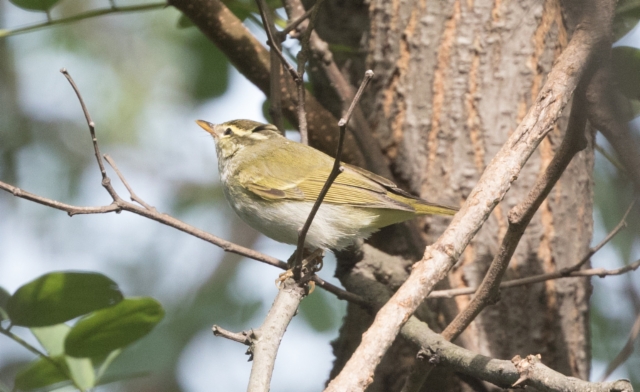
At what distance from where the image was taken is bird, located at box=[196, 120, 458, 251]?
309 centimetres

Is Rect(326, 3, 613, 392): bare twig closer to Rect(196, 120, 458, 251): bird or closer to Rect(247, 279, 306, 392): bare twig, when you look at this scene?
Rect(247, 279, 306, 392): bare twig

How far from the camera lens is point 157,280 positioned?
8070mm

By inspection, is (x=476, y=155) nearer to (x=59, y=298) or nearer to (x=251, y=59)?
(x=251, y=59)

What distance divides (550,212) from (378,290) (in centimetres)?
94

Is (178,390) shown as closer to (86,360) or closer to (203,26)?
(86,360)

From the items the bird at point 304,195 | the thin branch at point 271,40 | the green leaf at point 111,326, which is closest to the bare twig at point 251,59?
the bird at point 304,195

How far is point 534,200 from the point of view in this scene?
6.45 feet

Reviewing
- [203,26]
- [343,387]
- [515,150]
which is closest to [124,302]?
[203,26]

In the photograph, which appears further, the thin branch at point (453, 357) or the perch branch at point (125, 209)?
the perch branch at point (125, 209)

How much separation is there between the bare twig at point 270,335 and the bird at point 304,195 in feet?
2.51

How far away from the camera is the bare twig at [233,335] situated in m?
1.85

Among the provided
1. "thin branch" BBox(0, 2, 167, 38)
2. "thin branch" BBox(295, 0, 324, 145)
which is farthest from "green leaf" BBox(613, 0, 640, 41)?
"thin branch" BBox(0, 2, 167, 38)

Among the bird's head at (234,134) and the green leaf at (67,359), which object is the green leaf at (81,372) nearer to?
the green leaf at (67,359)

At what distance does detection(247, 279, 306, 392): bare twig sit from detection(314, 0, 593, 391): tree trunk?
0.70 m
